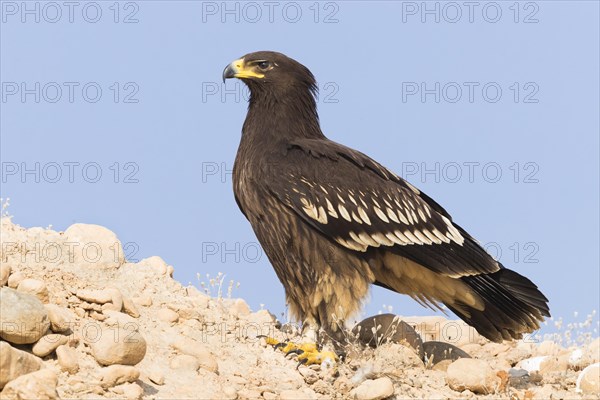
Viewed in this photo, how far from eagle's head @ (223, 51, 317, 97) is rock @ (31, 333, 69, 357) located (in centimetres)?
363

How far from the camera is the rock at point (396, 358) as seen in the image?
816 cm

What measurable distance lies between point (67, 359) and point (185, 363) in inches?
42.6

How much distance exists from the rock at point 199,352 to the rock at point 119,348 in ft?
2.48

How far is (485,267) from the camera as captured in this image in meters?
8.71

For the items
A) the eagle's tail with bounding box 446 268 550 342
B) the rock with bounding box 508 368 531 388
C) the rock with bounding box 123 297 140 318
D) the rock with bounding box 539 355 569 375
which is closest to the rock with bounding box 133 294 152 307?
the rock with bounding box 123 297 140 318

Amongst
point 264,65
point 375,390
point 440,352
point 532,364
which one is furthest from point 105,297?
point 532,364

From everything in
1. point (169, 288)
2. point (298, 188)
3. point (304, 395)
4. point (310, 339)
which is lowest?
point (304, 395)

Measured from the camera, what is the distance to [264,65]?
9164 millimetres

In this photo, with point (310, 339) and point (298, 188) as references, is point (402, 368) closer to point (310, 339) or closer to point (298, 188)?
point (310, 339)

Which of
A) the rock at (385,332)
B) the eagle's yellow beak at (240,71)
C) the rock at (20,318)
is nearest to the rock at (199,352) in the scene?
the rock at (20,318)

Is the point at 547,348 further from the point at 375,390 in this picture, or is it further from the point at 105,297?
the point at 105,297

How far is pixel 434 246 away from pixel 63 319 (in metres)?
3.72

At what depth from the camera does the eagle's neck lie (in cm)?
882

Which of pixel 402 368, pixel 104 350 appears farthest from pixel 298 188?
pixel 104 350
